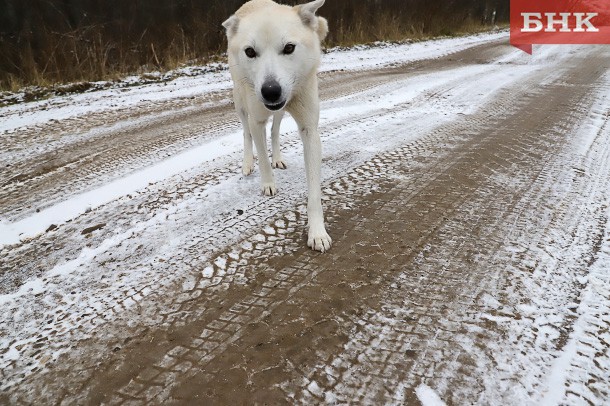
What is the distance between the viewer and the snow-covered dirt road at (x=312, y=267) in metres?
1.82

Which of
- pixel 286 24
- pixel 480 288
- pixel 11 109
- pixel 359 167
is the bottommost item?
pixel 480 288

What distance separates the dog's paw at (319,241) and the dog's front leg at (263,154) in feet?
2.70

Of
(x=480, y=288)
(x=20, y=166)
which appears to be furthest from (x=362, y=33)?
(x=480, y=288)

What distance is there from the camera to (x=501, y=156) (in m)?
4.13

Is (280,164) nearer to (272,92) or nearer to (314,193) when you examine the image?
(314,193)

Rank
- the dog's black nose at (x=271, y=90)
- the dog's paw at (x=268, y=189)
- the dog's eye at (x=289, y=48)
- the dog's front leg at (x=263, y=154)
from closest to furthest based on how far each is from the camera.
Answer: the dog's black nose at (x=271, y=90) < the dog's eye at (x=289, y=48) < the dog's front leg at (x=263, y=154) < the dog's paw at (x=268, y=189)

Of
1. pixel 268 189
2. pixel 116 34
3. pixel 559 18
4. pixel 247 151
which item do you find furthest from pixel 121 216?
pixel 559 18

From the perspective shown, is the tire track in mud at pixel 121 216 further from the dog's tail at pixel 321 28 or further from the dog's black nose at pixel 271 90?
the dog's tail at pixel 321 28

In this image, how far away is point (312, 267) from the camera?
256 centimetres

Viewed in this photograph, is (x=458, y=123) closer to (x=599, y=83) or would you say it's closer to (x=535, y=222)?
(x=535, y=222)

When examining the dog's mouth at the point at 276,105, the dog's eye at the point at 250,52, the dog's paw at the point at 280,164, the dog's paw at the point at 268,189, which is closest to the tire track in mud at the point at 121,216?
the dog's paw at the point at 268,189

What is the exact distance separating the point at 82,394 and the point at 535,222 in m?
2.73

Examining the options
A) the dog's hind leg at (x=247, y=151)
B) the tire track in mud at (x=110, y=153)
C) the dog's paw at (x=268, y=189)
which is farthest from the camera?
the dog's hind leg at (x=247, y=151)

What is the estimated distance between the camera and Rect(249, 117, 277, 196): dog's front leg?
3.22m
